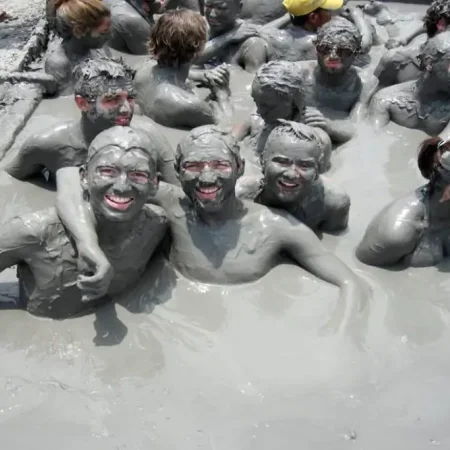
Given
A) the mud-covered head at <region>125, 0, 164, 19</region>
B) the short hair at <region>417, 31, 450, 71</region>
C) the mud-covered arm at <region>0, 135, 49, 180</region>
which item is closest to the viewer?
the mud-covered arm at <region>0, 135, 49, 180</region>

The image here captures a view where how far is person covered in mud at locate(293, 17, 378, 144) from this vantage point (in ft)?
16.4

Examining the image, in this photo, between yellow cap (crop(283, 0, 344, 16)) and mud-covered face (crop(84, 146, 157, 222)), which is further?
yellow cap (crop(283, 0, 344, 16))

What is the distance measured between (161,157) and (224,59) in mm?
2419

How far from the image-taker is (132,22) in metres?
6.13

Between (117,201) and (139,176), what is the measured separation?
0.14 metres

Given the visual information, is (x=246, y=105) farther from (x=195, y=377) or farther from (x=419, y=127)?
(x=195, y=377)

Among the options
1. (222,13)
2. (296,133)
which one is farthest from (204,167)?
(222,13)

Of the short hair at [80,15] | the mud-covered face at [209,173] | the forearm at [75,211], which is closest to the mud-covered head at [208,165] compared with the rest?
the mud-covered face at [209,173]

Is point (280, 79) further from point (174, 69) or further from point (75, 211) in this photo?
point (75, 211)

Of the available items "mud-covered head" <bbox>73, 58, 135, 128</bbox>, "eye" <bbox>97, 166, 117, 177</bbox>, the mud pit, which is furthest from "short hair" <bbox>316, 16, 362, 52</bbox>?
"eye" <bbox>97, 166, 117, 177</bbox>

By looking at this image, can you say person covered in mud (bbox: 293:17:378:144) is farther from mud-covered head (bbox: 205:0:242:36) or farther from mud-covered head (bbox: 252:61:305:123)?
mud-covered head (bbox: 205:0:242:36)

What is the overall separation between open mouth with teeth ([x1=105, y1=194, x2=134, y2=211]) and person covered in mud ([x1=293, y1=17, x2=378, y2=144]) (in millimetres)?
2054

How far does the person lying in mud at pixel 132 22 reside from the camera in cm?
613

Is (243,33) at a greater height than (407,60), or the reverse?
(407,60)
